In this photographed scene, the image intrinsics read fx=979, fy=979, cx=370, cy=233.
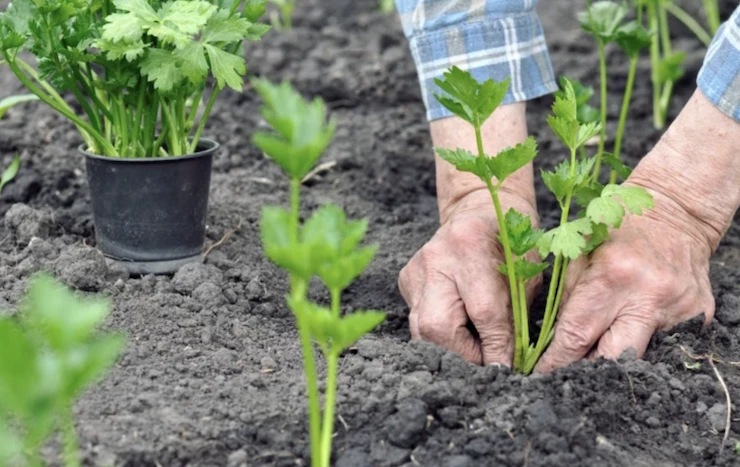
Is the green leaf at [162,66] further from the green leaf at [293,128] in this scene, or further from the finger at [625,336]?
the finger at [625,336]

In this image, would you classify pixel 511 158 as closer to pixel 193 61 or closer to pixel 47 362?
pixel 193 61

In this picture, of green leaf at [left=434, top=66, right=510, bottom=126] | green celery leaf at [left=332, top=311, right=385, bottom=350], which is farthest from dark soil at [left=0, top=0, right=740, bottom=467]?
green leaf at [left=434, top=66, right=510, bottom=126]

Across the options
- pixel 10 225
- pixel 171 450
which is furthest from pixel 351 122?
pixel 171 450

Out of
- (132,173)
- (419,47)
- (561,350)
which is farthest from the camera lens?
(419,47)

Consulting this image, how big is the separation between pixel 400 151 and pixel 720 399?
168cm

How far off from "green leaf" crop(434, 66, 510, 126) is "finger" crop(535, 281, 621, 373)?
0.44 m

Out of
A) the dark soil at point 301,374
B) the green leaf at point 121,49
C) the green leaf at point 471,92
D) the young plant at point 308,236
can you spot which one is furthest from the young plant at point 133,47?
the young plant at point 308,236

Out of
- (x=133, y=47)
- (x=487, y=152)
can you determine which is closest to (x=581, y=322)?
(x=487, y=152)

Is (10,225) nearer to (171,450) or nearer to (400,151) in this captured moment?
(171,450)

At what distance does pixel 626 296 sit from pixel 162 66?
1.02 metres

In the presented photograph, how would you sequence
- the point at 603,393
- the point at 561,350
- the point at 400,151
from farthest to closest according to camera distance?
the point at 400,151
the point at 561,350
the point at 603,393

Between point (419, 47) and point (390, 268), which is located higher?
point (419, 47)

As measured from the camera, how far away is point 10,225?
2.38 m

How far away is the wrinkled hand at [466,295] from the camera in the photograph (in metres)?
1.90
